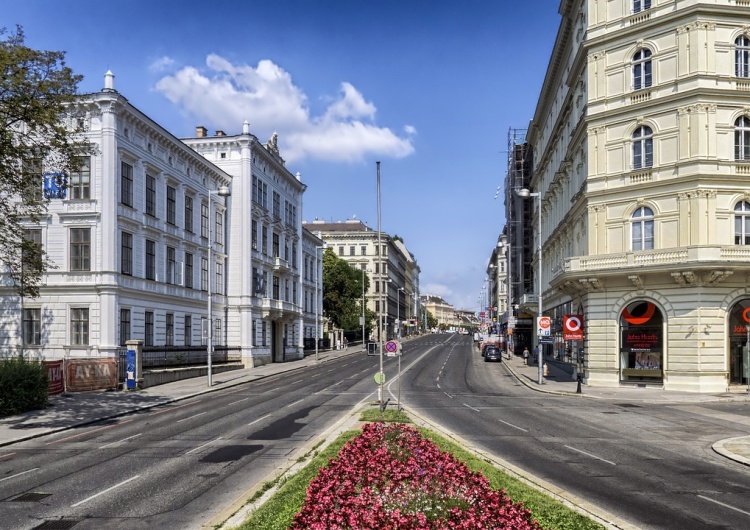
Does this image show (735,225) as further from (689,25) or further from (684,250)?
(689,25)

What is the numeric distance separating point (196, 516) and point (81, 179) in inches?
1353

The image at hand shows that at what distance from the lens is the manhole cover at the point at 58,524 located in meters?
11.2

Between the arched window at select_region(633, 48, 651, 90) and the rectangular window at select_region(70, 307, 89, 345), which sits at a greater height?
the arched window at select_region(633, 48, 651, 90)

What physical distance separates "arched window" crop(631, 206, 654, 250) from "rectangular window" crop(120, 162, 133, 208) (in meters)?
30.9

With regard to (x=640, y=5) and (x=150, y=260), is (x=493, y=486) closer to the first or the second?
(x=640, y=5)

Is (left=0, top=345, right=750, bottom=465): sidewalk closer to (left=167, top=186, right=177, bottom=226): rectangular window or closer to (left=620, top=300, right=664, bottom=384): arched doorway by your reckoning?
(left=620, top=300, right=664, bottom=384): arched doorway

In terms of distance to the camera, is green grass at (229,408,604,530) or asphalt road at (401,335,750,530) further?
asphalt road at (401,335,750,530)

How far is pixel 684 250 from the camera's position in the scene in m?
34.8

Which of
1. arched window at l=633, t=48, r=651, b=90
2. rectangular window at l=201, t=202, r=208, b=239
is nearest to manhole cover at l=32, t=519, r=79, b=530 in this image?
arched window at l=633, t=48, r=651, b=90

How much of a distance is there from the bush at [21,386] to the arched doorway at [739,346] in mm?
33893

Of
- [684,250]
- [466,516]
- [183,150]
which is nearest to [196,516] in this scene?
[466,516]

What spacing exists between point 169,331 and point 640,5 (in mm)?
37518

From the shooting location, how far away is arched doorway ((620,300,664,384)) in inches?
1469

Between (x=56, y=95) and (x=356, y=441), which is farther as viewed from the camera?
(x=56, y=95)
